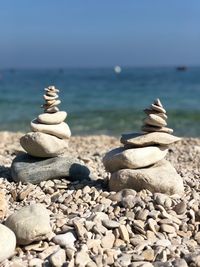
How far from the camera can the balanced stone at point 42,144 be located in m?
6.55

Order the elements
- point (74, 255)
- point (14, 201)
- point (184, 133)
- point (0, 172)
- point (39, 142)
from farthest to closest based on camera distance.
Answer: point (184, 133), point (0, 172), point (39, 142), point (14, 201), point (74, 255)

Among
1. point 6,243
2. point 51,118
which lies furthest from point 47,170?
point 6,243

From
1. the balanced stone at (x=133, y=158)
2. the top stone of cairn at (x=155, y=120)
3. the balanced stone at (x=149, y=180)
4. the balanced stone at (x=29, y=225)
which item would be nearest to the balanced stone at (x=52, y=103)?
the balanced stone at (x=133, y=158)

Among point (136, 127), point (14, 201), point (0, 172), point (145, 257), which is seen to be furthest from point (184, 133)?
point (145, 257)

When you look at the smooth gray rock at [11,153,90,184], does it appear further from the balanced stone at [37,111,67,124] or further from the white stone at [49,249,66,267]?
the white stone at [49,249,66,267]

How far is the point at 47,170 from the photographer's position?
6.57m

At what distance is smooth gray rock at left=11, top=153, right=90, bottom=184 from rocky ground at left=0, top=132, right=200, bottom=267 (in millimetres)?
116

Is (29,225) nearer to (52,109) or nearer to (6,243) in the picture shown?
(6,243)

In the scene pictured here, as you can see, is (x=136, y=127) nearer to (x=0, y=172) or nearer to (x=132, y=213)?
(x=0, y=172)

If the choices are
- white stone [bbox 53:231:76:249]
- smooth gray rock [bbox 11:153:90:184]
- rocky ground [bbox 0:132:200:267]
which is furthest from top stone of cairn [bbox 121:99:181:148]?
white stone [bbox 53:231:76:249]

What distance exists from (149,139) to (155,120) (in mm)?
254

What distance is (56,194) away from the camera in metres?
6.05

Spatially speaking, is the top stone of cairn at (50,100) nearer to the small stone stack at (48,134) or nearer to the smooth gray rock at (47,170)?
the small stone stack at (48,134)

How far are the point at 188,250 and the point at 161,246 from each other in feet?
0.88
